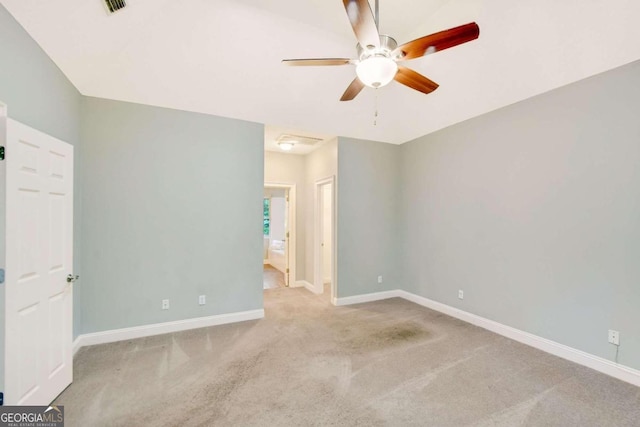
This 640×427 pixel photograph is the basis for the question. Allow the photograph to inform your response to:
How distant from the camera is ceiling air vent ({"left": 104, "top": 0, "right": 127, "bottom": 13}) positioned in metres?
2.08

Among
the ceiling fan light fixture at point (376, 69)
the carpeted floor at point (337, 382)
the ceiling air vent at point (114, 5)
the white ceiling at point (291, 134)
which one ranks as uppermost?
the ceiling air vent at point (114, 5)

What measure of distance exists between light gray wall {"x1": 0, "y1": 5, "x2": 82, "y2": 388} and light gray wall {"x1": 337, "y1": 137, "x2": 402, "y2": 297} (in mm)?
3391

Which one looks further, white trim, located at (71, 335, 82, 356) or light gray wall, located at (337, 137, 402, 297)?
light gray wall, located at (337, 137, 402, 297)

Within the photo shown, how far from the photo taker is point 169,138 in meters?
3.42

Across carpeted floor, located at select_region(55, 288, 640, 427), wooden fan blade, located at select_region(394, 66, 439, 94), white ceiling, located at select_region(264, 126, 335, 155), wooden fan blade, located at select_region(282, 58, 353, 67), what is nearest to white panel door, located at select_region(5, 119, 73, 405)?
carpeted floor, located at select_region(55, 288, 640, 427)

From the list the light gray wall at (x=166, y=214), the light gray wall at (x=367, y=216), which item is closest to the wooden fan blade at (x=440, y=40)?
the light gray wall at (x=166, y=214)

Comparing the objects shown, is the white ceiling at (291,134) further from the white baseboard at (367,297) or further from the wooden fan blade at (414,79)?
the white baseboard at (367,297)

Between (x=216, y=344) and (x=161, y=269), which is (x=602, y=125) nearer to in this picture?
(x=216, y=344)

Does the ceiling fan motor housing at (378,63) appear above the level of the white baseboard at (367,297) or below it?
above

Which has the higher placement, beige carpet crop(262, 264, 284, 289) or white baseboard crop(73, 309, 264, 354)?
white baseboard crop(73, 309, 264, 354)

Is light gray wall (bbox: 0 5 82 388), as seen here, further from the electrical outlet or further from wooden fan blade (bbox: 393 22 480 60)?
the electrical outlet

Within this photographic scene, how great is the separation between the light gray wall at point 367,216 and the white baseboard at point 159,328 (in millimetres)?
1611

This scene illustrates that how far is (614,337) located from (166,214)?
16.1 feet

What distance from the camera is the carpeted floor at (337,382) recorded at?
6.49 ft
